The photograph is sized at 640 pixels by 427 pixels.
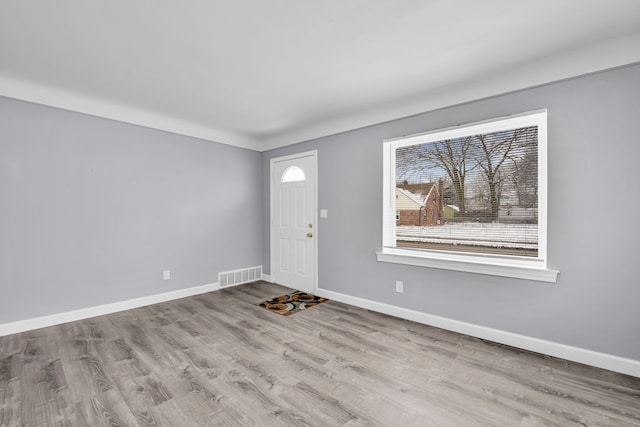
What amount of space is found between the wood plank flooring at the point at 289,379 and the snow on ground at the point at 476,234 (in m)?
0.98

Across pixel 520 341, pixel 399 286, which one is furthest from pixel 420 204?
pixel 520 341

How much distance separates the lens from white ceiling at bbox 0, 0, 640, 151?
6.08 ft

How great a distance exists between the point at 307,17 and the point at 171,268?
11.9 ft

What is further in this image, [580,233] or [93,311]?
[93,311]

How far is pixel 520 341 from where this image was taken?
2590mm

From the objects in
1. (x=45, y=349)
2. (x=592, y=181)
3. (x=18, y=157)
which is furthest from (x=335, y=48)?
(x=45, y=349)

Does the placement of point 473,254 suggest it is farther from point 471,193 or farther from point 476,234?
point 471,193

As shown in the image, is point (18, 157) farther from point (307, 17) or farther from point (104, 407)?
Answer: point (307, 17)

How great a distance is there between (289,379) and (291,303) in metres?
1.74

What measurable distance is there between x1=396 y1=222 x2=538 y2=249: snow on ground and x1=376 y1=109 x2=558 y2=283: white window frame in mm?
98

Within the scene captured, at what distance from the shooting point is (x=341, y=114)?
149 inches

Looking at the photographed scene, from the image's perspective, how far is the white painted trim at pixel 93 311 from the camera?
2.89 metres

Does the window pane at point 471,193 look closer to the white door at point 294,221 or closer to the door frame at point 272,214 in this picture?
the door frame at point 272,214

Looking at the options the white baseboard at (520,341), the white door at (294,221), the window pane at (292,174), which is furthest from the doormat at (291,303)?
the window pane at (292,174)
